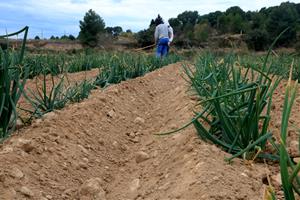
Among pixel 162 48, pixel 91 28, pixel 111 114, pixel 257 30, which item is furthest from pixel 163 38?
pixel 91 28

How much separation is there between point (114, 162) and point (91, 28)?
24209 millimetres

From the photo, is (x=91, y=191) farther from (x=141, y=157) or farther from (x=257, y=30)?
(x=257, y=30)

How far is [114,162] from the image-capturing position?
286 cm

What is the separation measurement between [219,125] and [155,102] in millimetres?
2489

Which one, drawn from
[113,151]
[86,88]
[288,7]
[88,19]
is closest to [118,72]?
[86,88]

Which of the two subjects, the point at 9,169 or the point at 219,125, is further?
the point at 219,125

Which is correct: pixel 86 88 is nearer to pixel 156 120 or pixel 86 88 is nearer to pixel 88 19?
pixel 156 120

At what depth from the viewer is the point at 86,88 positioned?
13.2ft

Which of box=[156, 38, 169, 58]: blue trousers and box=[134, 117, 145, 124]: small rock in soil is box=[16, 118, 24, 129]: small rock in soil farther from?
box=[156, 38, 169, 58]: blue trousers

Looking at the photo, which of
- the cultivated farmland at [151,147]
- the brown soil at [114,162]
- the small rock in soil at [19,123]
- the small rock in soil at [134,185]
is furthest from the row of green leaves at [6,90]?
the small rock in soil at [134,185]

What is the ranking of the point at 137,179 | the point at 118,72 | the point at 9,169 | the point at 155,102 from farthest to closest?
the point at 118,72 < the point at 155,102 < the point at 137,179 < the point at 9,169

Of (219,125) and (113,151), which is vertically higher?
(219,125)

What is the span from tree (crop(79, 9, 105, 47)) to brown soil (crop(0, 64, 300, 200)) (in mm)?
20257

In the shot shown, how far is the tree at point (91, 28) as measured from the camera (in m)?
24.6
